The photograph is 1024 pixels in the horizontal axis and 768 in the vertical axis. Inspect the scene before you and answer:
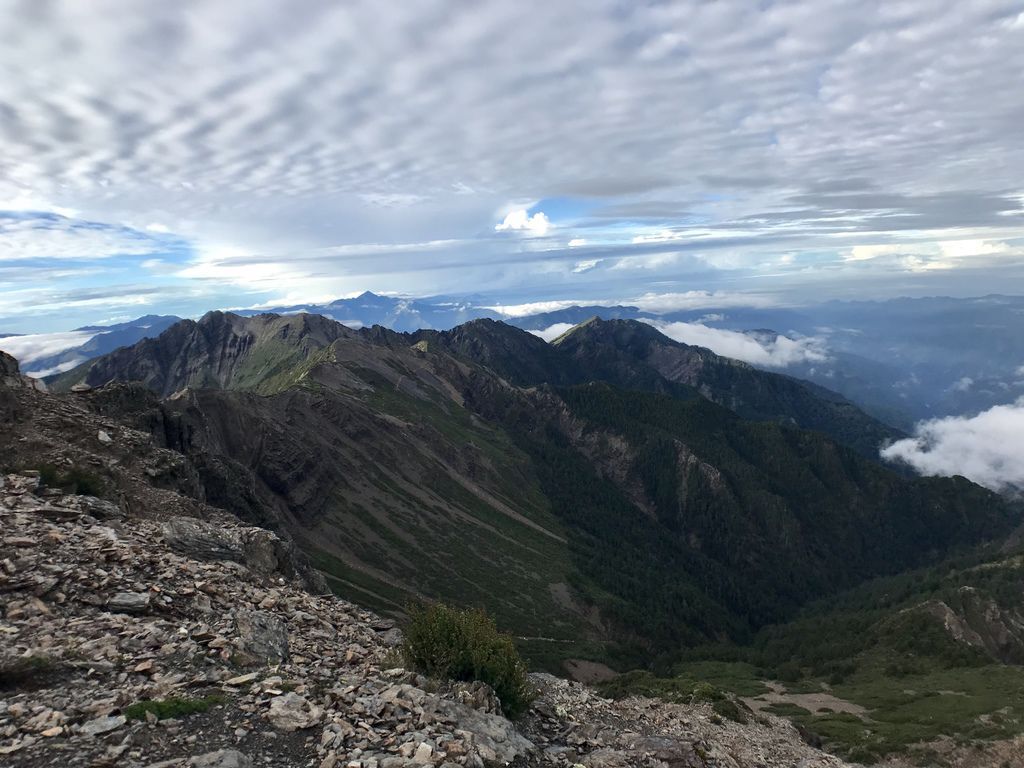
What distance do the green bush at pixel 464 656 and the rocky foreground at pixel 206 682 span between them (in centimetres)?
101

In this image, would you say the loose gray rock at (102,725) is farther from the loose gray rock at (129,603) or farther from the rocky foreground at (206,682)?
the loose gray rock at (129,603)

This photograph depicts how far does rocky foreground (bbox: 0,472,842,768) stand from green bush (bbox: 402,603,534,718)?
101 cm

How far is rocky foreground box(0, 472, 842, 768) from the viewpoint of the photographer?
15609mm

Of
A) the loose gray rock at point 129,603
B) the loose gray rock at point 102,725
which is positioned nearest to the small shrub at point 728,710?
the loose gray rock at point 129,603

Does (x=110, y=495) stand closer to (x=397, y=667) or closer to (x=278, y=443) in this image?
(x=397, y=667)

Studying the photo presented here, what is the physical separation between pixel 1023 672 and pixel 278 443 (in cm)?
18964

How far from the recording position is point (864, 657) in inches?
5945

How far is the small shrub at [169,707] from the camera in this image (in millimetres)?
15992

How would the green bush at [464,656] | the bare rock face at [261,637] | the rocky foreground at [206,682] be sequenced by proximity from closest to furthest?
the rocky foreground at [206,682] → the bare rock face at [261,637] → the green bush at [464,656]

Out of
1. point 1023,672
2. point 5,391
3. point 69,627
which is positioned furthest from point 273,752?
point 1023,672

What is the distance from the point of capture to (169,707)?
16.3m

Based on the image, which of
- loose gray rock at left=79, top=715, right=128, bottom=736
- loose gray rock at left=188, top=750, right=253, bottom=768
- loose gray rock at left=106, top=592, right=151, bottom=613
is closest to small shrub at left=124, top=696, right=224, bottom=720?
loose gray rock at left=79, top=715, right=128, bottom=736

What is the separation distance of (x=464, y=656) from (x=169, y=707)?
11.0m

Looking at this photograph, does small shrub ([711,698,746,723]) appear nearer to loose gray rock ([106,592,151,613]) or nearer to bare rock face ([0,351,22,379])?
loose gray rock ([106,592,151,613])
